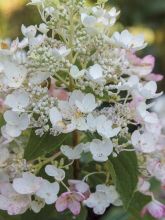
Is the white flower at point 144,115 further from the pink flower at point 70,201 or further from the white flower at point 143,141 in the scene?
the pink flower at point 70,201

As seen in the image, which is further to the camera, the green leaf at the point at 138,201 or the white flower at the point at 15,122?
the green leaf at the point at 138,201

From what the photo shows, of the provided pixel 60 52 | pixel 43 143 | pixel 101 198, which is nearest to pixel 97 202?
pixel 101 198

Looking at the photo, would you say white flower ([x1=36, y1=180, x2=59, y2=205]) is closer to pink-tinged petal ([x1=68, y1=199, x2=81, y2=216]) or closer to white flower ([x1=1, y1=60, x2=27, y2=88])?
pink-tinged petal ([x1=68, y1=199, x2=81, y2=216])

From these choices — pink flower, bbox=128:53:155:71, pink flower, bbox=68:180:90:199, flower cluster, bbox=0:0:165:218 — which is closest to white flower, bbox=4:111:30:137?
flower cluster, bbox=0:0:165:218

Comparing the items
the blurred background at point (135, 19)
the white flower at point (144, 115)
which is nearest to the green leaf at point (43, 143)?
the white flower at point (144, 115)

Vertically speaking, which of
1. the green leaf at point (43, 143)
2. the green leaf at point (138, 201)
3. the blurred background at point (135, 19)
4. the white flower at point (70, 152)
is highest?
the green leaf at point (43, 143)

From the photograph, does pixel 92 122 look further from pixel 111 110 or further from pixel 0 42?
pixel 0 42
